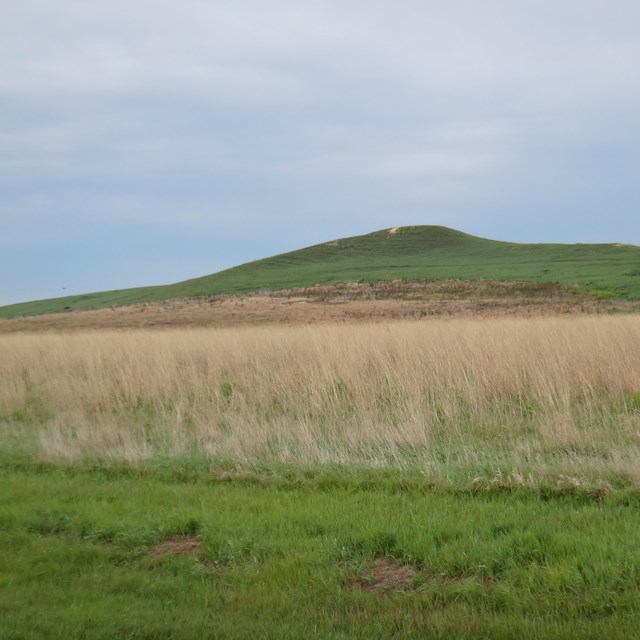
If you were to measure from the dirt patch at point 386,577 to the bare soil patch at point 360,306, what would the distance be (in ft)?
86.3

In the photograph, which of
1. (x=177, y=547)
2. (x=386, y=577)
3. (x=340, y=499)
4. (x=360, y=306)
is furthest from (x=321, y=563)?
(x=360, y=306)

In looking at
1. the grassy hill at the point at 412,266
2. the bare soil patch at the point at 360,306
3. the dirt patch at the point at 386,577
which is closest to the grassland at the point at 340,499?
the dirt patch at the point at 386,577

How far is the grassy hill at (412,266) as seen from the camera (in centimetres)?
5341

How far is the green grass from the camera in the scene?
13.5ft

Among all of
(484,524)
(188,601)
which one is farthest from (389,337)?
(188,601)

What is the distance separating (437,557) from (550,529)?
893mm

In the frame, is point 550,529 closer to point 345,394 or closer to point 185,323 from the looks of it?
point 345,394

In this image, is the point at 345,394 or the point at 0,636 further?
the point at 345,394

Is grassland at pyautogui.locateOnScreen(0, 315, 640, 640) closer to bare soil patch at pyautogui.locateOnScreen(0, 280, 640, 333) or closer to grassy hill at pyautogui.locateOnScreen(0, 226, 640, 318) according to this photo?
bare soil patch at pyautogui.locateOnScreen(0, 280, 640, 333)

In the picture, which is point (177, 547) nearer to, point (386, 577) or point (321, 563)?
point (321, 563)

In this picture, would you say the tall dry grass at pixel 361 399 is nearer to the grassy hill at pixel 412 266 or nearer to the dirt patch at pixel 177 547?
the dirt patch at pixel 177 547

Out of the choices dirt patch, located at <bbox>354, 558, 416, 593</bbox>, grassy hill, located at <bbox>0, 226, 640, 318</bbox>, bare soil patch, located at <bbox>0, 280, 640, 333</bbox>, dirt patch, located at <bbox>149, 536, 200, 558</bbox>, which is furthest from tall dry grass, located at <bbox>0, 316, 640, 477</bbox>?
grassy hill, located at <bbox>0, 226, 640, 318</bbox>

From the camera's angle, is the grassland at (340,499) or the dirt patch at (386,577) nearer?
the grassland at (340,499)

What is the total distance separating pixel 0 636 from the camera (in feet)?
13.4
